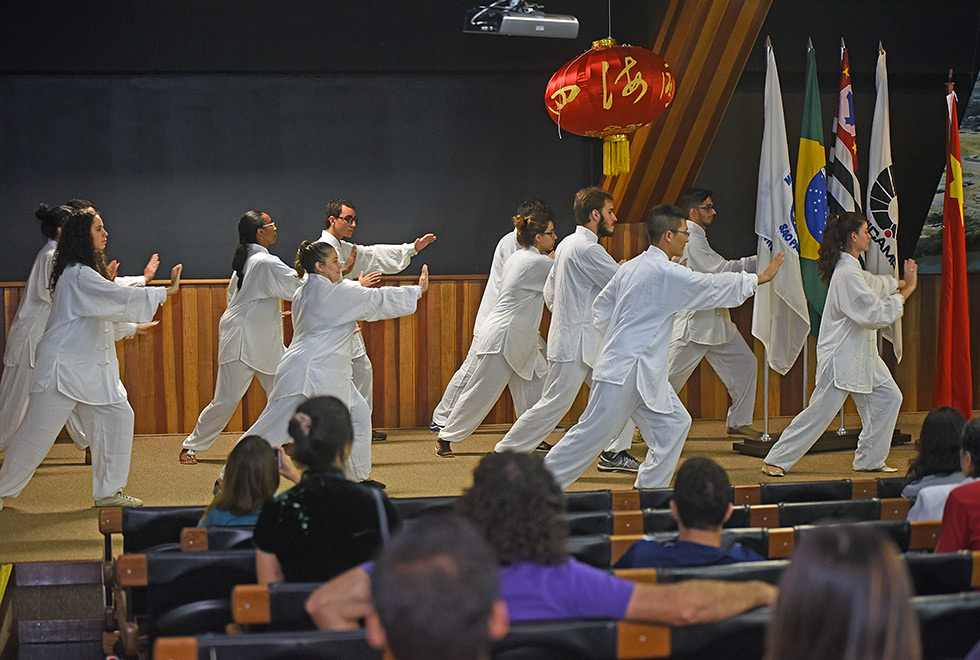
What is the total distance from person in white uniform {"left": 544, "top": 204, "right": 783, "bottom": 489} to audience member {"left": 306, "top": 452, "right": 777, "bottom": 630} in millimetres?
2893

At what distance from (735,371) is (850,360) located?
1.43 meters

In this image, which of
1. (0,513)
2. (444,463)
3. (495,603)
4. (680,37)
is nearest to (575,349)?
(444,463)

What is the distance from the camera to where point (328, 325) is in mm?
5633

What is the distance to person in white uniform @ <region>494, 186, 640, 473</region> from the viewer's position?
6176mm

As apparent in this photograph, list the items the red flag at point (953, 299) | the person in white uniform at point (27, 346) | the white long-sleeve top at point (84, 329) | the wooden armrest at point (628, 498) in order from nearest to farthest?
1. the wooden armrest at point (628, 498)
2. the white long-sleeve top at point (84, 329)
3. the person in white uniform at point (27, 346)
4. the red flag at point (953, 299)

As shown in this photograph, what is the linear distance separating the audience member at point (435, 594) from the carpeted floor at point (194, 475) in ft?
11.2

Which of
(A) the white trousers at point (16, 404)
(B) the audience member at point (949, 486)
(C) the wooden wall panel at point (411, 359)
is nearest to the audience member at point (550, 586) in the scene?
(B) the audience member at point (949, 486)

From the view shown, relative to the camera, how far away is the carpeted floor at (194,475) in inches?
193

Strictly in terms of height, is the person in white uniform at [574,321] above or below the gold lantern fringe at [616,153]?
below

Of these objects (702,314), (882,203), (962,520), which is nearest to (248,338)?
(702,314)

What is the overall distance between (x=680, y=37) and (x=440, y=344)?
9.19 ft

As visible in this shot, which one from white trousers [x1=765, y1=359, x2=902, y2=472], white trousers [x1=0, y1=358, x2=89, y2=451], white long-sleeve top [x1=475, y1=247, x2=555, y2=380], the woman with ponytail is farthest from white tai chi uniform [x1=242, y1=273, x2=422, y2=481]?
white trousers [x1=765, y1=359, x2=902, y2=472]

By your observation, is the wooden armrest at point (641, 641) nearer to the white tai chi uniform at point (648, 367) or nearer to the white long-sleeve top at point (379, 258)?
the white tai chi uniform at point (648, 367)

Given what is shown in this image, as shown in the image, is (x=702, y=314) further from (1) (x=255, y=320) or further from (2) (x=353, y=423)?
(1) (x=255, y=320)
